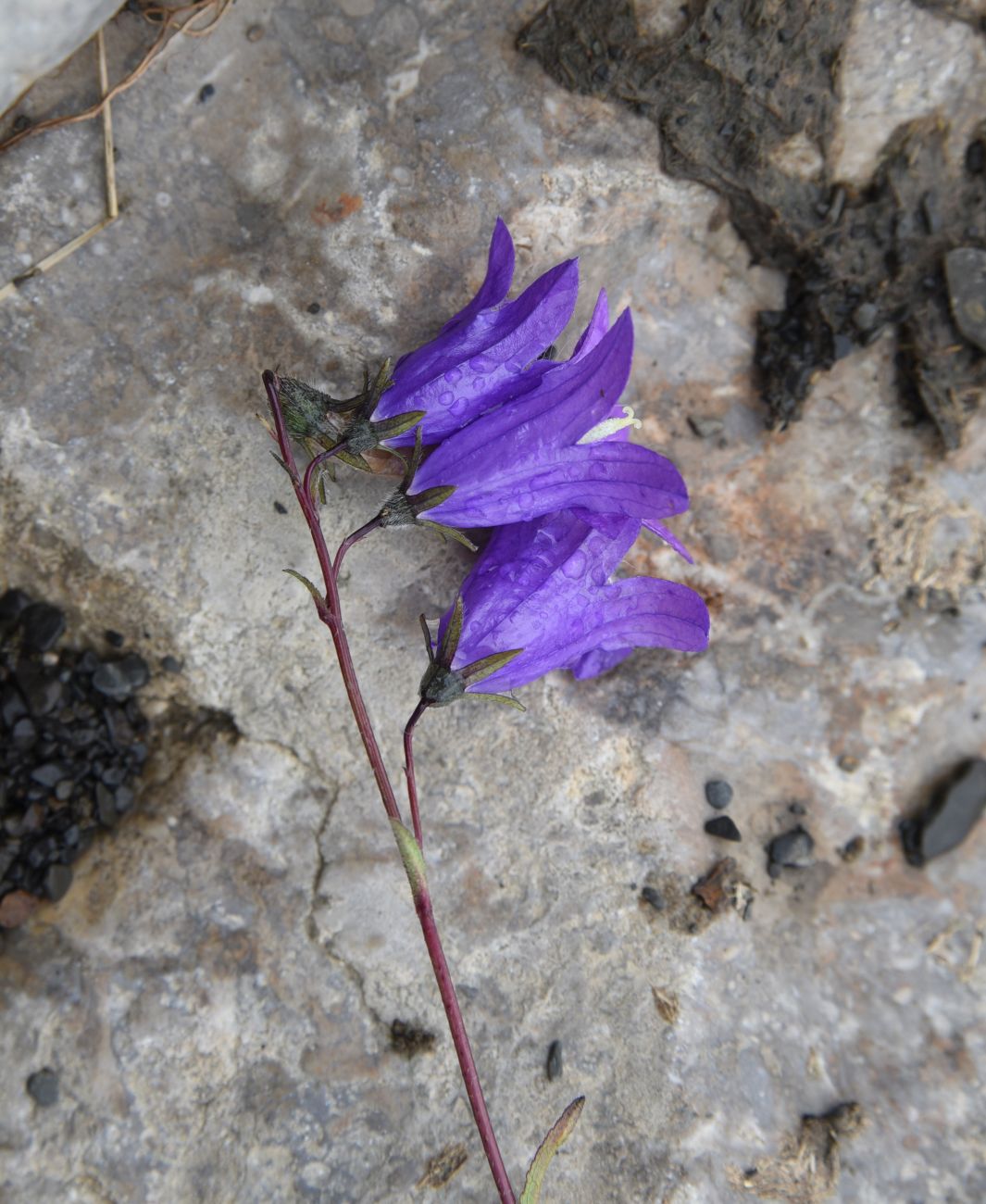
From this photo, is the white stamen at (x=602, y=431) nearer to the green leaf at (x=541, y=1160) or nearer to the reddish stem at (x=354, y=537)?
the reddish stem at (x=354, y=537)

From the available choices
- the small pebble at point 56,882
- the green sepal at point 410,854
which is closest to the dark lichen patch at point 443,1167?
the green sepal at point 410,854

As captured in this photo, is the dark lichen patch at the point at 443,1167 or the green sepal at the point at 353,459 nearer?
the green sepal at the point at 353,459

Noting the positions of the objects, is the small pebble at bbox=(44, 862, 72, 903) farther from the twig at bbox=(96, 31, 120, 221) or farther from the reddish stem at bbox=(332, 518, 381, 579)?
the twig at bbox=(96, 31, 120, 221)

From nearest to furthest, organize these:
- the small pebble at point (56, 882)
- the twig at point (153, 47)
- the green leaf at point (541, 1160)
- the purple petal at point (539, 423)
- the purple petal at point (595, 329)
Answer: the purple petal at point (539, 423)
the green leaf at point (541, 1160)
the purple petal at point (595, 329)
the twig at point (153, 47)
the small pebble at point (56, 882)

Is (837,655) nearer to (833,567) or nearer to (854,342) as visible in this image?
(833,567)

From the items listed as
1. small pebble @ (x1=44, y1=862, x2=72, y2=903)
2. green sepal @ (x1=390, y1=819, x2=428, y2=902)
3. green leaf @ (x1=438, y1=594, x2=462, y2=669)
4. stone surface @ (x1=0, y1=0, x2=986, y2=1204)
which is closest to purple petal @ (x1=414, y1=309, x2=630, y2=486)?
green leaf @ (x1=438, y1=594, x2=462, y2=669)
